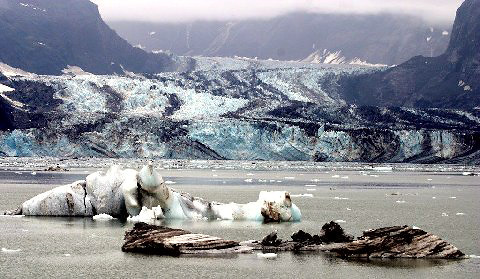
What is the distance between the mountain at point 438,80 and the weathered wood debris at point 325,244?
412 ft

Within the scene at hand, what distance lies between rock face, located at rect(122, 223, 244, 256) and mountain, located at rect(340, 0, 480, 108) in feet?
413

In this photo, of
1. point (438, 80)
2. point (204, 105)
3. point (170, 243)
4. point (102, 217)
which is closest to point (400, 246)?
point (170, 243)

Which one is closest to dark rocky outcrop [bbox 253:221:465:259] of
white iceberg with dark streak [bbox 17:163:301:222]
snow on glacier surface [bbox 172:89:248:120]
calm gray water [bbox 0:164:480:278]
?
calm gray water [bbox 0:164:480:278]

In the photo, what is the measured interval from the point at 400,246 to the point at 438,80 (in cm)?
14243

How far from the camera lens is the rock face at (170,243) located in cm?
1284

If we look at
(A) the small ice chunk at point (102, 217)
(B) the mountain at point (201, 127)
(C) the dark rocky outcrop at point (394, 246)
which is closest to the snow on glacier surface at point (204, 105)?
(B) the mountain at point (201, 127)

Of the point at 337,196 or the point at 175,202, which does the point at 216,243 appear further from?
the point at 337,196

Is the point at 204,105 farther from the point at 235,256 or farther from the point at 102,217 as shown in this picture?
the point at 235,256

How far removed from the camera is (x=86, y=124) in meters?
76.8

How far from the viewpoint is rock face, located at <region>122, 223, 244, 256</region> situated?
12.8 metres

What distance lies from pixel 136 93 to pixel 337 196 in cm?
7315

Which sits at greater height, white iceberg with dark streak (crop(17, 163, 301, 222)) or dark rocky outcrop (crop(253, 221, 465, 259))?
white iceberg with dark streak (crop(17, 163, 301, 222))

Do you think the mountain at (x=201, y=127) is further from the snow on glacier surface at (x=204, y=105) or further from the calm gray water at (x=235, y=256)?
the calm gray water at (x=235, y=256)

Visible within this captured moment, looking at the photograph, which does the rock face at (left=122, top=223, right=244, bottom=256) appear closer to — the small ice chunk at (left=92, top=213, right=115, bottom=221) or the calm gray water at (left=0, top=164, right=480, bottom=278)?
the calm gray water at (left=0, top=164, right=480, bottom=278)
